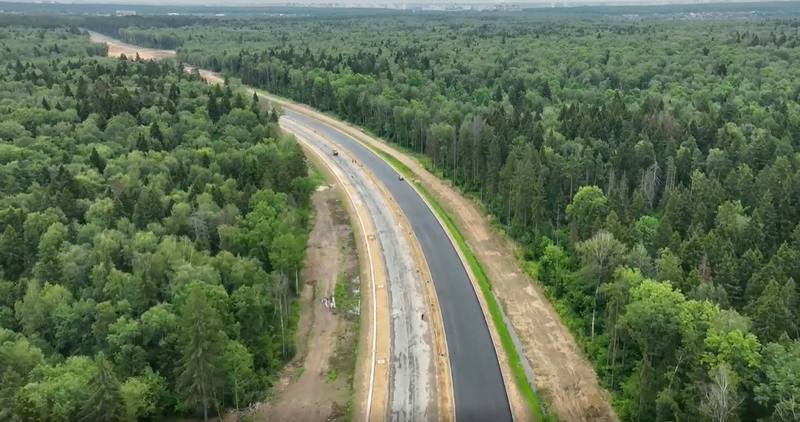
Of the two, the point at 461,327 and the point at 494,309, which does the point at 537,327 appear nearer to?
the point at 494,309

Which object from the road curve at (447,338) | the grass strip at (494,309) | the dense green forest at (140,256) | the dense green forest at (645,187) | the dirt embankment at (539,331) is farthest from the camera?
the grass strip at (494,309)

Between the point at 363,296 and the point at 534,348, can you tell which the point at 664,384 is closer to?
the point at 534,348

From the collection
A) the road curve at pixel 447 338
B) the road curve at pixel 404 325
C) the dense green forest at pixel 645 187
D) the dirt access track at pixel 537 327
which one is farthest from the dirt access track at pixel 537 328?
the road curve at pixel 404 325

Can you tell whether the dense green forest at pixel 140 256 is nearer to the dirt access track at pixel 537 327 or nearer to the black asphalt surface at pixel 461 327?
the black asphalt surface at pixel 461 327

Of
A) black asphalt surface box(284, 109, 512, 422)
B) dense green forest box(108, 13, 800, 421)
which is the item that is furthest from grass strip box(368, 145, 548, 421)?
dense green forest box(108, 13, 800, 421)

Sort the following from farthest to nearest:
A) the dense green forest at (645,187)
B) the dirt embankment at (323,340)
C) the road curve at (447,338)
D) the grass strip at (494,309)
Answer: the grass strip at (494,309) → the dirt embankment at (323,340) → the road curve at (447,338) → the dense green forest at (645,187)

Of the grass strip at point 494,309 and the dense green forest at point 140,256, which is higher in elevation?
the dense green forest at point 140,256
